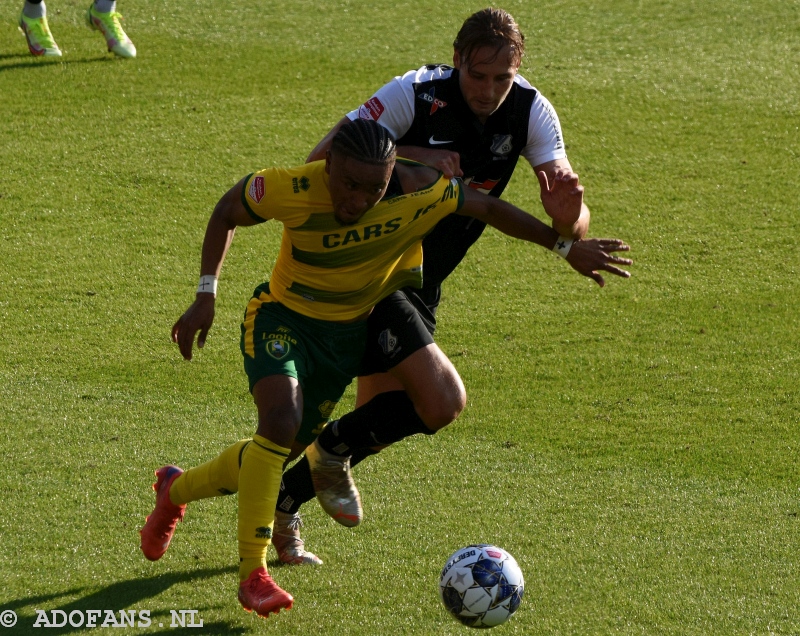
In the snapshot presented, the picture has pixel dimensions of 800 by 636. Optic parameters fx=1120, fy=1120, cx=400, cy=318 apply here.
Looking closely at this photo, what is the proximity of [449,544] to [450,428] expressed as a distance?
1408 millimetres

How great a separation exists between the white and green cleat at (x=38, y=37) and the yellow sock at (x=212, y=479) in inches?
300

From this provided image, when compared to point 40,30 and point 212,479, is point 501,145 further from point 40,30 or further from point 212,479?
point 40,30

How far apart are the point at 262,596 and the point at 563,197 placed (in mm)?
2151

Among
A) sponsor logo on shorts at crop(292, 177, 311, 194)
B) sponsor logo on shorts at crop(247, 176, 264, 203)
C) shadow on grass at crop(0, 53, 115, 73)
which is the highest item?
sponsor logo on shorts at crop(292, 177, 311, 194)

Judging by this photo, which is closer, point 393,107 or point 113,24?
point 393,107

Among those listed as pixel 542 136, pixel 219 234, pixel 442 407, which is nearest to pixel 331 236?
pixel 219 234

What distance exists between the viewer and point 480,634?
4.58 meters

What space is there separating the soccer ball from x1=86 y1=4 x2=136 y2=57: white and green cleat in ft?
27.4

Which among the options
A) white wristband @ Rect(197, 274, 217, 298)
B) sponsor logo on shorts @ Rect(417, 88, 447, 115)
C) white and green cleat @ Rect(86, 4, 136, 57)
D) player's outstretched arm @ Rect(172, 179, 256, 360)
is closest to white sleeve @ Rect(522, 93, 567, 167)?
sponsor logo on shorts @ Rect(417, 88, 447, 115)

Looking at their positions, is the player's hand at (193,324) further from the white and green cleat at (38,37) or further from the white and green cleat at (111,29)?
the white and green cleat at (38,37)

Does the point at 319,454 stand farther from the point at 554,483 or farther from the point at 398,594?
the point at 554,483

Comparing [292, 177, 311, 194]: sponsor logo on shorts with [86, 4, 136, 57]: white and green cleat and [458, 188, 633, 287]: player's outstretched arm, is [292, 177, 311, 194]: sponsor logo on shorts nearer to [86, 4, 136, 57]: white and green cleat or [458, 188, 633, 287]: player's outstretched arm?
[458, 188, 633, 287]: player's outstretched arm

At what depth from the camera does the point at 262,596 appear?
441cm

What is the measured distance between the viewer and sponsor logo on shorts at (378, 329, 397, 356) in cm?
500
